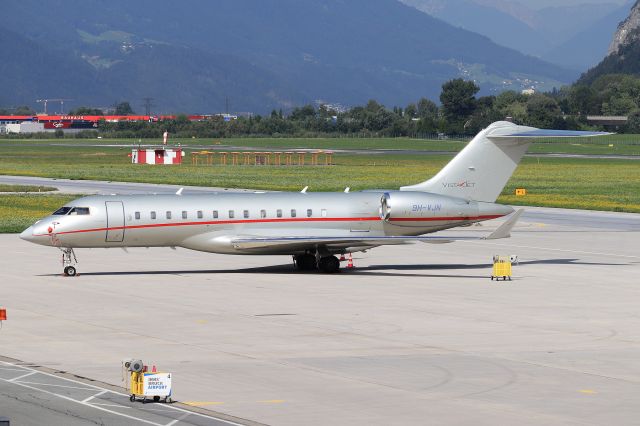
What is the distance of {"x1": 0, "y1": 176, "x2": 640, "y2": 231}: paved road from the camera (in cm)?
6675

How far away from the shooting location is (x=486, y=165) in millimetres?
47812

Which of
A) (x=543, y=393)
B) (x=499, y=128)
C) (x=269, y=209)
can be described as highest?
(x=499, y=128)

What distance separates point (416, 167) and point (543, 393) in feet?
343

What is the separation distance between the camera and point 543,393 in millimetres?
25484

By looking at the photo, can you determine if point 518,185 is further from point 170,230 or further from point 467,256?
point 170,230

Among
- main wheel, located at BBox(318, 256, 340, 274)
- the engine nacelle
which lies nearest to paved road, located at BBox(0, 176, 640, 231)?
the engine nacelle

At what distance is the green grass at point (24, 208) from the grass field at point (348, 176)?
0.16 ft

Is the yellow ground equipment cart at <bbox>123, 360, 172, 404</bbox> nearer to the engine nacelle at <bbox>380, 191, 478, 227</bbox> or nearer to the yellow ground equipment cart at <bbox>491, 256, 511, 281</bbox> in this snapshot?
the yellow ground equipment cart at <bbox>491, 256, 511, 281</bbox>

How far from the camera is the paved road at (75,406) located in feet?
75.4

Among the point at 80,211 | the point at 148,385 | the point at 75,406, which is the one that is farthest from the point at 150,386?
the point at 80,211

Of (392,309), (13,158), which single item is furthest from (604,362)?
(13,158)

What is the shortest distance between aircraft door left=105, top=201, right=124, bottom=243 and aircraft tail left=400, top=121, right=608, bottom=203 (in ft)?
34.8

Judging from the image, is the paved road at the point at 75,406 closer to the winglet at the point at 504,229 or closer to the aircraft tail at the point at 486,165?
the winglet at the point at 504,229

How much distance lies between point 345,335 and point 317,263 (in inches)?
536
